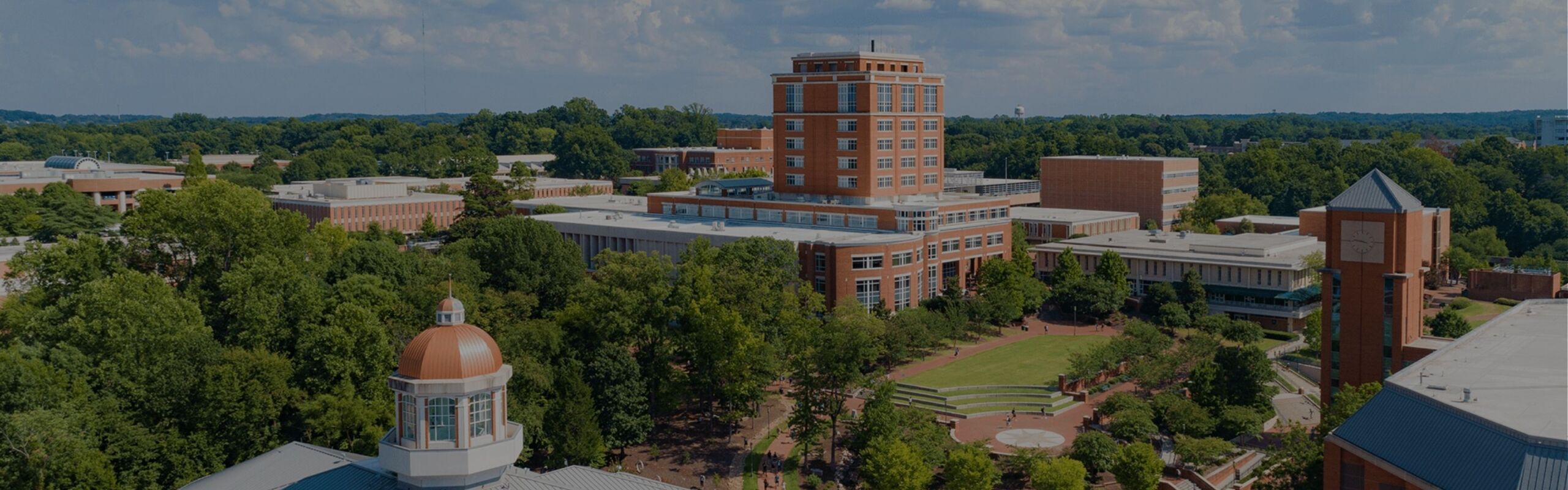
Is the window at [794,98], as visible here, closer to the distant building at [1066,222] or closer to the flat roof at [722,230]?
the flat roof at [722,230]

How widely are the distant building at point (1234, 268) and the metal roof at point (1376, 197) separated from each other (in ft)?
94.8

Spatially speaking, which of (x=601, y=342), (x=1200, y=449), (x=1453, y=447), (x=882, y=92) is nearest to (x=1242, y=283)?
(x=882, y=92)

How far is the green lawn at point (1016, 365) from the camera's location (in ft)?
238

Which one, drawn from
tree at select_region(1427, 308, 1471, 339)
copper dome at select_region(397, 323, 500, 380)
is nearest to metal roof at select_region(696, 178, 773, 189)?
tree at select_region(1427, 308, 1471, 339)

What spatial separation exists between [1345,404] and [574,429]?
30301 mm

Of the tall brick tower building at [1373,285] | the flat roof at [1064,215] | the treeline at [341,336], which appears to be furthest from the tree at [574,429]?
the flat roof at [1064,215]

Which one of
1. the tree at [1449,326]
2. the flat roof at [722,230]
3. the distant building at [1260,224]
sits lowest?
the tree at [1449,326]

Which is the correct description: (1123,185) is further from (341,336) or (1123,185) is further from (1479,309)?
(341,336)

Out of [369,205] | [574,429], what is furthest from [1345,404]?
[369,205]

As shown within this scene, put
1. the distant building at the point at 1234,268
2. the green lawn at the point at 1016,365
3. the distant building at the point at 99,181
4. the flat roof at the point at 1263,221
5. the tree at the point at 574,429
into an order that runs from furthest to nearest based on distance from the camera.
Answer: the distant building at the point at 99,181 < the flat roof at the point at 1263,221 < the distant building at the point at 1234,268 < the green lawn at the point at 1016,365 < the tree at the point at 574,429

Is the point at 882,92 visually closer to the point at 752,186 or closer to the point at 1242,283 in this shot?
the point at 752,186

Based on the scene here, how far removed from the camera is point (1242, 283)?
91562mm

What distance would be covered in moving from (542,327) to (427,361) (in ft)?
87.1

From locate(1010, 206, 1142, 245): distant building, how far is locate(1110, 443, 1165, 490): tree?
179ft
